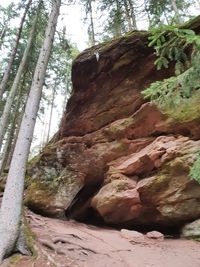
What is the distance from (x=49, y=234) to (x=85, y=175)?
4.50 m

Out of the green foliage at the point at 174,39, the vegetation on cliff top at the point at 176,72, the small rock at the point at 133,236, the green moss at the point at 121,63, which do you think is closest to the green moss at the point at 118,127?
the green moss at the point at 121,63

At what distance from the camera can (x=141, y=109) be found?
35.1 feet

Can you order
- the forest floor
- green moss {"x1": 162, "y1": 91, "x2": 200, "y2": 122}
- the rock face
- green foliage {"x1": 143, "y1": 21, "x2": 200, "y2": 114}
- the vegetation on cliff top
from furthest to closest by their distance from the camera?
1. green moss {"x1": 162, "y1": 91, "x2": 200, "y2": 122}
2. the rock face
3. the forest floor
4. green foliage {"x1": 143, "y1": 21, "x2": 200, "y2": 114}
5. the vegetation on cliff top

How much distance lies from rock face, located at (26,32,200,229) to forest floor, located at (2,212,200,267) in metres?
1.62

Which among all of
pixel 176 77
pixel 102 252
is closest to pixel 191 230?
pixel 102 252

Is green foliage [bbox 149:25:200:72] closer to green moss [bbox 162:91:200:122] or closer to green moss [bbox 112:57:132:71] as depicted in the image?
green moss [bbox 162:91:200:122]

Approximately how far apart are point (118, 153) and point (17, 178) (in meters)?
5.38

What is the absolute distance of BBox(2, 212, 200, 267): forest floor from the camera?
5.83 meters

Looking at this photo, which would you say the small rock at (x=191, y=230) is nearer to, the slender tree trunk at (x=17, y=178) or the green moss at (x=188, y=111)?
the green moss at (x=188, y=111)

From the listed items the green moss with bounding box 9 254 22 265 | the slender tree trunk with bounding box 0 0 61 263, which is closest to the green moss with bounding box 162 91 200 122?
the slender tree trunk with bounding box 0 0 61 263

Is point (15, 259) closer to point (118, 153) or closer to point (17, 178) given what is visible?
point (17, 178)

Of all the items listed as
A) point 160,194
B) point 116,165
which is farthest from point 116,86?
point 160,194

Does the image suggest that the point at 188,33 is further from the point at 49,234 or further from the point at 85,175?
the point at 85,175

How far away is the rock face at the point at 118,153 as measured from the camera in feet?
31.1
